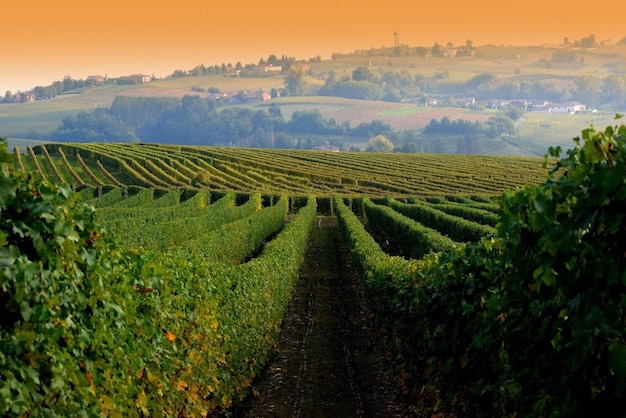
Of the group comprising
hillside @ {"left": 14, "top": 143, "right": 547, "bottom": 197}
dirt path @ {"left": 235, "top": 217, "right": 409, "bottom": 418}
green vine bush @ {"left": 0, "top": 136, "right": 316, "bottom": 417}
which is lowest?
hillside @ {"left": 14, "top": 143, "right": 547, "bottom": 197}

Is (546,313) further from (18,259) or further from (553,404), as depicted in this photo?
(18,259)

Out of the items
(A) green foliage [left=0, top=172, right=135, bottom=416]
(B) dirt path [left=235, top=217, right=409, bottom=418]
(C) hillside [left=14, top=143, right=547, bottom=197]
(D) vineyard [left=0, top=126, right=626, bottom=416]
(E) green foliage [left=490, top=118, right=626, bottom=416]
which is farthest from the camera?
(C) hillside [left=14, top=143, right=547, bottom=197]

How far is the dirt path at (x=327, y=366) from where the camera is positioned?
51.1 ft

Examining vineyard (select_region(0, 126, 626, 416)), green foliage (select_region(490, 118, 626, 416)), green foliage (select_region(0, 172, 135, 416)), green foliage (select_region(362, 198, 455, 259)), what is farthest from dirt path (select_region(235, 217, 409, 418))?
green foliage (select_region(490, 118, 626, 416))

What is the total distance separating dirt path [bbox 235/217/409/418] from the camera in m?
15.6

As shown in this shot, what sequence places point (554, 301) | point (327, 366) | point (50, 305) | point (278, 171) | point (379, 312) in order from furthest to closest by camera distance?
point (278, 171)
point (379, 312)
point (327, 366)
point (50, 305)
point (554, 301)

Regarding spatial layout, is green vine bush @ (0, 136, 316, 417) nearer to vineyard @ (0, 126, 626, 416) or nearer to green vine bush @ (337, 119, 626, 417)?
vineyard @ (0, 126, 626, 416)

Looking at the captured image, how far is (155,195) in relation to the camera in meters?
87.4

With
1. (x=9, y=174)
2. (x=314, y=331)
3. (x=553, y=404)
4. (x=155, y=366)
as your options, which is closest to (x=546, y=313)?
(x=553, y=404)

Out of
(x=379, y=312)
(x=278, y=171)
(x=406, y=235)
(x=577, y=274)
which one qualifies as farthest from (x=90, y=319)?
(x=278, y=171)

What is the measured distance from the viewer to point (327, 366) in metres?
19.0

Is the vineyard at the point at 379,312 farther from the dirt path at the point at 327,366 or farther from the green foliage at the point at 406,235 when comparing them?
the green foliage at the point at 406,235

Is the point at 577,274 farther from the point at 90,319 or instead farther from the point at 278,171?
the point at 278,171

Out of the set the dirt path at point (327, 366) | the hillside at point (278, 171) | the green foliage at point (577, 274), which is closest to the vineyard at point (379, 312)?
the green foliage at point (577, 274)
